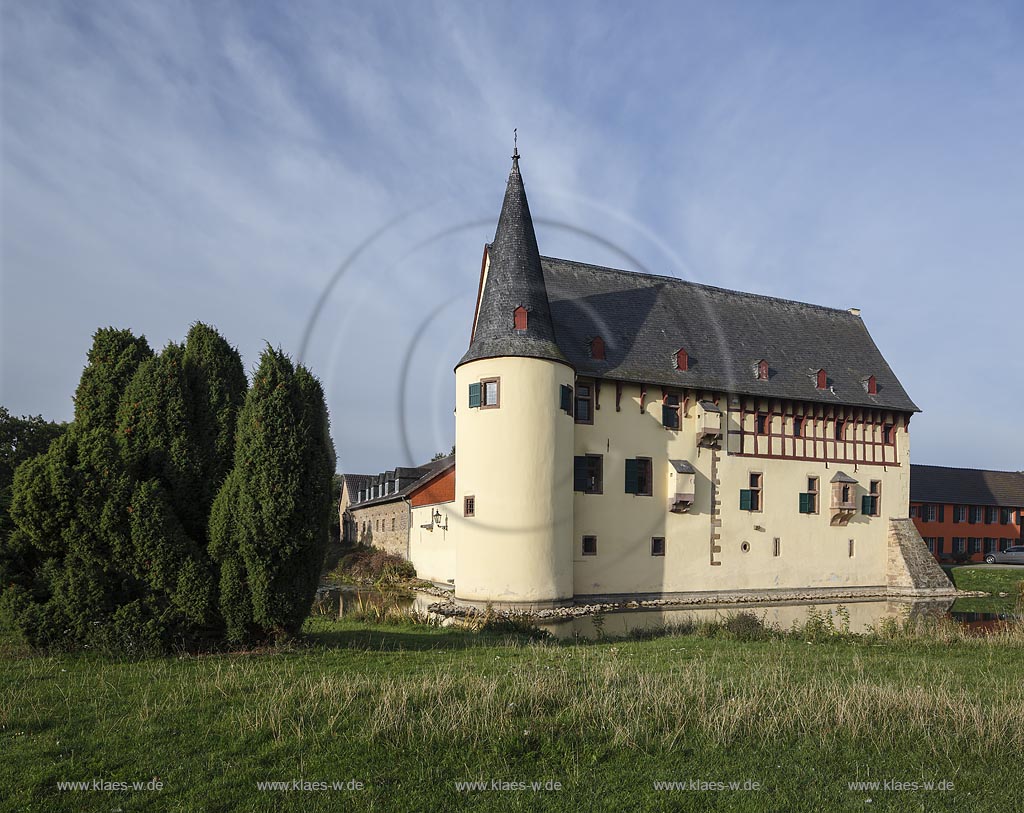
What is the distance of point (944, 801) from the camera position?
19.0 ft

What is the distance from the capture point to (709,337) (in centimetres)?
3014

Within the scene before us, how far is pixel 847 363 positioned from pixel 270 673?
29.7m

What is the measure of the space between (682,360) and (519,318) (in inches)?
274

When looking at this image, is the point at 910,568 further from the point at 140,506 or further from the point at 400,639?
the point at 140,506

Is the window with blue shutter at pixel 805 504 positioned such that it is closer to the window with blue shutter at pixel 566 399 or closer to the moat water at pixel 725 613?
the moat water at pixel 725 613

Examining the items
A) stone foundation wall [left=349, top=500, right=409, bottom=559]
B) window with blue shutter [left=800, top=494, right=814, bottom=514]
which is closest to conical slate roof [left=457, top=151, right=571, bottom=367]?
window with blue shutter [left=800, top=494, right=814, bottom=514]

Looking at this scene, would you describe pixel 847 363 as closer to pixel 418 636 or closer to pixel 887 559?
pixel 887 559

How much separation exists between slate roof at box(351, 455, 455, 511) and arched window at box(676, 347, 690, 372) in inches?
411


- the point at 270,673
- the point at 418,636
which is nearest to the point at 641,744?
the point at 270,673

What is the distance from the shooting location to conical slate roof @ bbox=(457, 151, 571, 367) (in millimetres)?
23781

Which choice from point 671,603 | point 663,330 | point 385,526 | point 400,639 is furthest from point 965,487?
point 400,639

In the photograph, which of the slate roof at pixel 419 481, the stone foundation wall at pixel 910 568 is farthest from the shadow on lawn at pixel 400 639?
the stone foundation wall at pixel 910 568

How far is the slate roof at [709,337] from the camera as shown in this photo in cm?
2719

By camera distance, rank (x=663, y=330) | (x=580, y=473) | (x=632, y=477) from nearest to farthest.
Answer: (x=580, y=473) < (x=632, y=477) < (x=663, y=330)
